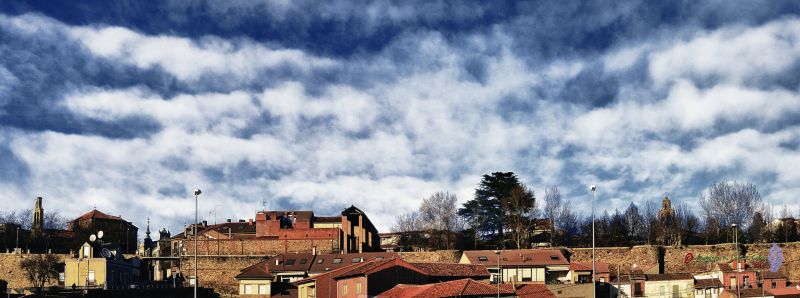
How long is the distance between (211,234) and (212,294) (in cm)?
2288

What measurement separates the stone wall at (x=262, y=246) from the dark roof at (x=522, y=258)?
877 inches

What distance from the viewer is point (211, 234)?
12106cm

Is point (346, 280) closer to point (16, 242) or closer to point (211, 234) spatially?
point (211, 234)

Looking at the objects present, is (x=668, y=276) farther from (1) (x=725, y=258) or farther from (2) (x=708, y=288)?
(1) (x=725, y=258)

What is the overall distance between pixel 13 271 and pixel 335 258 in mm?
42081

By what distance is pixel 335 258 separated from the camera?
322 feet

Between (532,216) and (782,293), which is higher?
(532,216)

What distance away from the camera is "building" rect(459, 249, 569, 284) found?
→ 89500 millimetres

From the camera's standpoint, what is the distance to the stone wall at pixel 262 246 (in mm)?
108875

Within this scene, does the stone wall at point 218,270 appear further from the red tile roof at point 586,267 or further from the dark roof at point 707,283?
the dark roof at point 707,283

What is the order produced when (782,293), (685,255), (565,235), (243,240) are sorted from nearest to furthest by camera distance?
(782,293)
(685,255)
(243,240)
(565,235)

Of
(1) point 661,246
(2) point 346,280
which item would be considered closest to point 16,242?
(2) point 346,280

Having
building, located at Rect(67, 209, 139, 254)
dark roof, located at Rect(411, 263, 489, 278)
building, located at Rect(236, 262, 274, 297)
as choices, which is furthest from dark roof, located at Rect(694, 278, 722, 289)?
building, located at Rect(67, 209, 139, 254)

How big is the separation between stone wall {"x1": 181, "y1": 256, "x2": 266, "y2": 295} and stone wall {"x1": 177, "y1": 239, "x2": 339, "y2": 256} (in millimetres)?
4696
